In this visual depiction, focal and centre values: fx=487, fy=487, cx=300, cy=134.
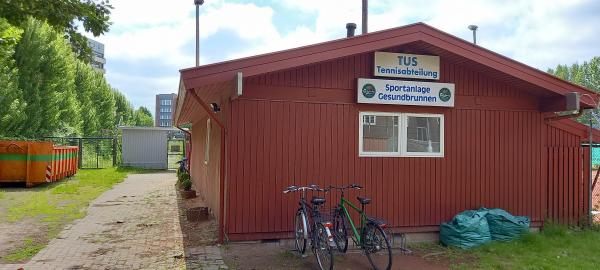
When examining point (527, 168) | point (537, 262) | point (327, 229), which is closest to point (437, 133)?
point (527, 168)

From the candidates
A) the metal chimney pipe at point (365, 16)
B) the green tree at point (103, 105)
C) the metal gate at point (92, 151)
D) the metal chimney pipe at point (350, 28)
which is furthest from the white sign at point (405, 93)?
the green tree at point (103, 105)

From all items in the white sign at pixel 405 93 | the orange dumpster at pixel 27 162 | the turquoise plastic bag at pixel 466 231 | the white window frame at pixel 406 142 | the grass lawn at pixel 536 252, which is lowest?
the grass lawn at pixel 536 252

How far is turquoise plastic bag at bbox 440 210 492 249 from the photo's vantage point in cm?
738

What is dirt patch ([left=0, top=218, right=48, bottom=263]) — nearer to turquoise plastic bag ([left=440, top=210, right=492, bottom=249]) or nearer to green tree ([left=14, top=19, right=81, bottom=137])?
turquoise plastic bag ([left=440, top=210, right=492, bottom=249])

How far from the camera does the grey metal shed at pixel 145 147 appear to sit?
1041 inches

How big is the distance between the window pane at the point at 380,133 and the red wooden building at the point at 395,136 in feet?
0.05

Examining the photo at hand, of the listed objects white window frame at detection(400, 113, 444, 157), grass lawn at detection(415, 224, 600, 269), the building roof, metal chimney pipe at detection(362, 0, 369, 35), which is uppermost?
metal chimney pipe at detection(362, 0, 369, 35)

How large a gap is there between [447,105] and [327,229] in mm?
3209

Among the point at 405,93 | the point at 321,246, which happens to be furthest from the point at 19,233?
the point at 405,93

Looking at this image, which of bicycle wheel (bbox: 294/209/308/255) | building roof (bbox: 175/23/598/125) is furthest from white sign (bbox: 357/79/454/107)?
bicycle wheel (bbox: 294/209/308/255)

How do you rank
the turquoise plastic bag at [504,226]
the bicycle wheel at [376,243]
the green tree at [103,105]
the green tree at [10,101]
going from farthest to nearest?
the green tree at [103,105] < the green tree at [10,101] < the turquoise plastic bag at [504,226] < the bicycle wheel at [376,243]

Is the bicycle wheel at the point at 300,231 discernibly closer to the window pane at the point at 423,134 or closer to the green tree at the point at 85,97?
the window pane at the point at 423,134

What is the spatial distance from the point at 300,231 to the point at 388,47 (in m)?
3.01

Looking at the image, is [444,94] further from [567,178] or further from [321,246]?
[321,246]
